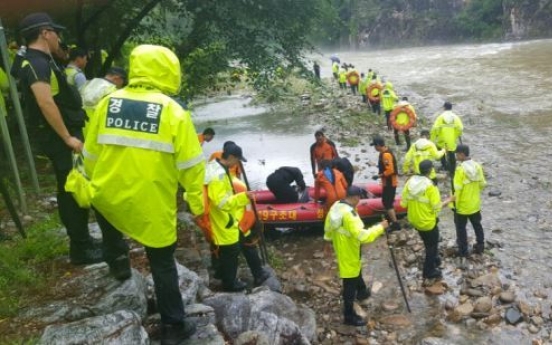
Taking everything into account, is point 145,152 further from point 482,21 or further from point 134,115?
point 482,21

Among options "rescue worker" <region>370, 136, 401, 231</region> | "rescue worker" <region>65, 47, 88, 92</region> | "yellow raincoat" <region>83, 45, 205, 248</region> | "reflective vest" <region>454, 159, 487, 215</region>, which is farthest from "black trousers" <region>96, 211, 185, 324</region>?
"rescue worker" <region>370, 136, 401, 231</region>

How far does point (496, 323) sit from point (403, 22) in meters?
57.8

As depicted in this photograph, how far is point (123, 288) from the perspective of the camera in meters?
3.65

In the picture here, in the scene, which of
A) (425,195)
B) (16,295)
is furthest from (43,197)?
(425,195)

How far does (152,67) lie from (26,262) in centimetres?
259

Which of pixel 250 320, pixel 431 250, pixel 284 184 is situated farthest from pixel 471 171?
pixel 250 320

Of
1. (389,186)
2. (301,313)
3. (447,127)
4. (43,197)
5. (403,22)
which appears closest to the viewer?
(301,313)

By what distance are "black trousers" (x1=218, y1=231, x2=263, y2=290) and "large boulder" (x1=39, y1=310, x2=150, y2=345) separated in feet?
6.34

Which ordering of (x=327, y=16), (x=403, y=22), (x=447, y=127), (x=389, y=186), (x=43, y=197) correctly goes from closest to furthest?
(x=43, y=197) → (x=389, y=186) → (x=327, y=16) → (x=447, y=127) → (x=403, y=22)

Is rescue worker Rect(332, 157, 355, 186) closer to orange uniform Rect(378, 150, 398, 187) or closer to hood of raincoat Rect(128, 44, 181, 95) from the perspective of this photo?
orange uniform Rect(378, 150, 398, 187)

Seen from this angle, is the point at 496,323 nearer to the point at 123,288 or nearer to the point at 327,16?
the point at 123,288

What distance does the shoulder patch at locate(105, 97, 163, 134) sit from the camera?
290 centimetres

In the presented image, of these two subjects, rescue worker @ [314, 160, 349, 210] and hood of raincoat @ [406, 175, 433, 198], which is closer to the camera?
hood of raincoat @ [406, 175, 433, 198]

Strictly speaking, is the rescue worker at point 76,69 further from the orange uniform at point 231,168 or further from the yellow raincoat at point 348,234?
the yellow raincoat at point 348,234
